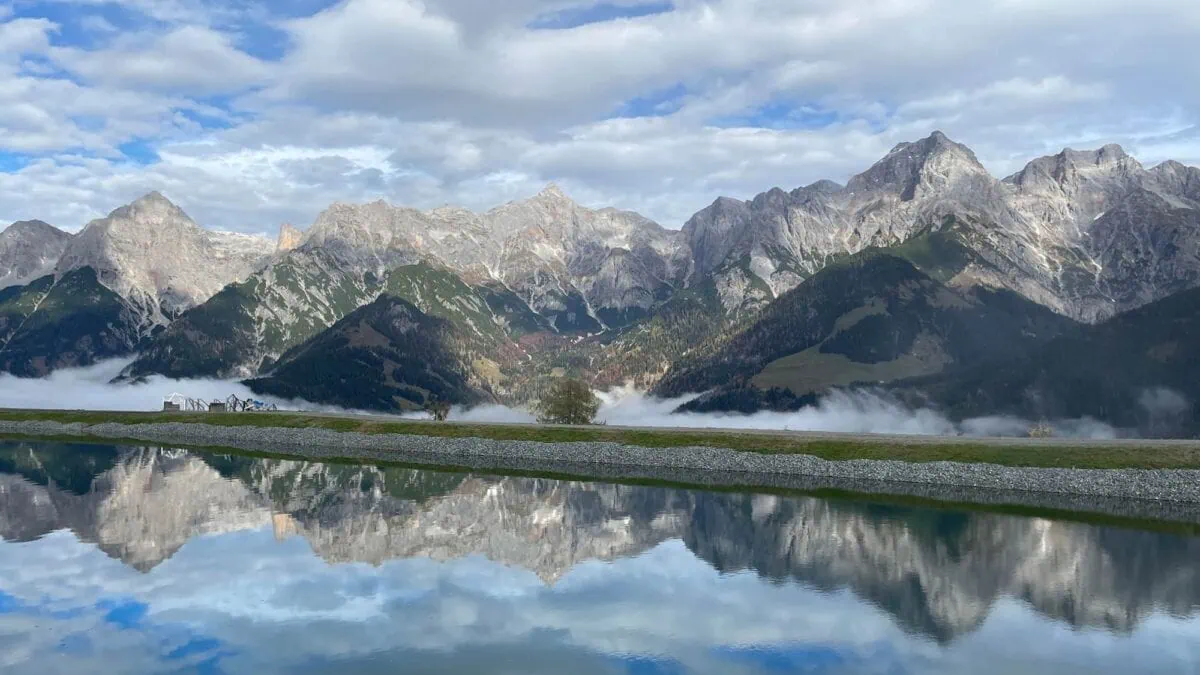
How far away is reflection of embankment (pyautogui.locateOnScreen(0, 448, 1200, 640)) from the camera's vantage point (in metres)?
63.1

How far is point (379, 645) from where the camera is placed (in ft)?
168

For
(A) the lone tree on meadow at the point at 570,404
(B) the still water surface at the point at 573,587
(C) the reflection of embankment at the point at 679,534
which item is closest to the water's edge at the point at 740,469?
(C) the reflection of embankment at the point at 679,534

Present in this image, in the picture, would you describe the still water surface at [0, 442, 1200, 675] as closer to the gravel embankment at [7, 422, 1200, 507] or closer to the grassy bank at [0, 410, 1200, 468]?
the gravel embankment at [7, 422, 1200, 507]

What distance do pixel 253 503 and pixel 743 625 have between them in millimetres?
64281

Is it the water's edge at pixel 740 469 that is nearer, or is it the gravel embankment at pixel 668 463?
the water's edge at pixel 740 469

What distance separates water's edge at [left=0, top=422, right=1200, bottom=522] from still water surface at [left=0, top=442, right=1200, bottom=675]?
16114mm

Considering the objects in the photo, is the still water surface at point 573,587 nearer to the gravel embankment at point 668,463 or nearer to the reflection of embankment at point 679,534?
the reflection of embankment at point 679,534

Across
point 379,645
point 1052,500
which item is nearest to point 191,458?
point 379,645

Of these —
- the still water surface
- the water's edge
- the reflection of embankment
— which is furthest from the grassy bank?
the reflection of embankment

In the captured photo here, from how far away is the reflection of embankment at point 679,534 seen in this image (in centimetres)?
6312

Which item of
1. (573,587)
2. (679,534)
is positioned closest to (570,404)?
(679,534)

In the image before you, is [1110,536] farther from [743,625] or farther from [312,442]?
[312,442]

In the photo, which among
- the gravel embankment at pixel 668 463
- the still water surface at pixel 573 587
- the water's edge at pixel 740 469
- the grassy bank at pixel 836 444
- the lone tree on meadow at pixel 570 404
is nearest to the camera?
the still water surface at pixel 573 587

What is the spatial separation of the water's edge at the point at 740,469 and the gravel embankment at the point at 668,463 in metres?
0.15
